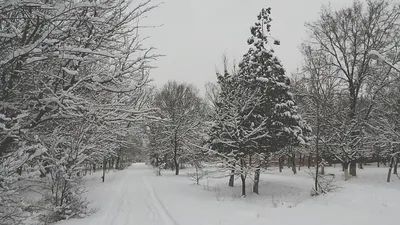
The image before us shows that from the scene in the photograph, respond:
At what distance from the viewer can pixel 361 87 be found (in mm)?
25984

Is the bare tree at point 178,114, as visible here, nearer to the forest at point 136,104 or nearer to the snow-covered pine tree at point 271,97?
the forest at point 136,104

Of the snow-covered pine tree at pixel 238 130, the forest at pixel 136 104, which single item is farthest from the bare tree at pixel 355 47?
the snow-covered pine tree at pixel 238 130

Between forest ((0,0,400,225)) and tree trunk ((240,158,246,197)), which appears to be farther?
tree trunk ((240,158,246,197))

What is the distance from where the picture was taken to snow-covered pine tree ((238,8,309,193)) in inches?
730

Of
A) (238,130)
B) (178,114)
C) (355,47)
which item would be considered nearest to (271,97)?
(238,130)

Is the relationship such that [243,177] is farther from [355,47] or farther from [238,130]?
[355,47]

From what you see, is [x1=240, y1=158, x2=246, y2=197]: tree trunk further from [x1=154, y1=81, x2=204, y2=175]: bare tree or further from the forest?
[x1=154, y1=81, x2=204, y2=175]: bare tree

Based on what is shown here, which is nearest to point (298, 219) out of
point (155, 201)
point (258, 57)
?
point (155, 201)

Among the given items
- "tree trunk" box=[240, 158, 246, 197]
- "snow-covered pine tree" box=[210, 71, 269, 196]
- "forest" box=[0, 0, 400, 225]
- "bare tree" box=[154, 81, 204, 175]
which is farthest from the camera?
"bare tree" box=[154, 81, 204, 175]

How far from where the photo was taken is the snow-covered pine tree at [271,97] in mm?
18531

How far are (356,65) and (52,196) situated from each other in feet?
82.0

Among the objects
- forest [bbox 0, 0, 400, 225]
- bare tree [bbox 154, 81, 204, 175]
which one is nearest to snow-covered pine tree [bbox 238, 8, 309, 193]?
forest [bbox 0, 0, 400, 225]

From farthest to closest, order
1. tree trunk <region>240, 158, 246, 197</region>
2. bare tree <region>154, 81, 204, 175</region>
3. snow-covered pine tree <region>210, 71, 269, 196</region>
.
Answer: bare tree <region>154, 81, 204, 175</region> < snow-covered pine tree <region>210, 71, 269, 196</region> < tree trunk <region>240, 158, 246, 197</region>

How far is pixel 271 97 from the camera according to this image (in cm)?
1884
